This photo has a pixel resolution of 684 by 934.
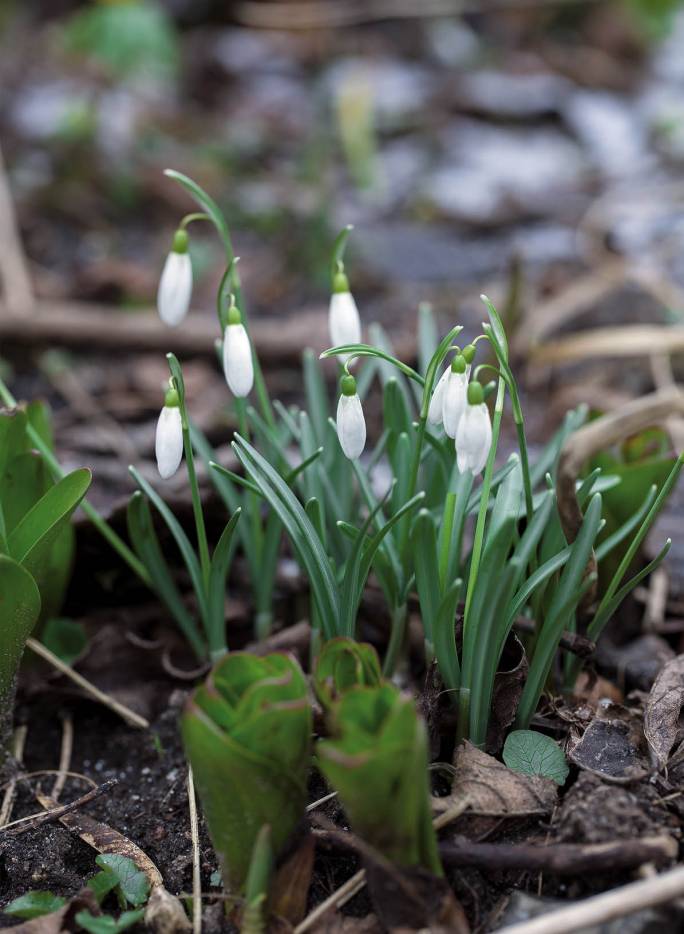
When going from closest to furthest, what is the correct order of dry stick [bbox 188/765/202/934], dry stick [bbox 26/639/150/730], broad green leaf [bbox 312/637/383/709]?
broad green leaf [bbox 312/637/383/709]
dry stick [bbox 188/765/202/934]
dry stick [bbox 26/639/150/730]

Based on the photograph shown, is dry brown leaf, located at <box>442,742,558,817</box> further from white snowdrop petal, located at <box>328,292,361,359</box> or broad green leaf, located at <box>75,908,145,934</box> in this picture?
white snowdrop petal, located at <box>328,292,361,359</box>

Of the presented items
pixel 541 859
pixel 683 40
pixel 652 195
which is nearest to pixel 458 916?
pixel 541 859

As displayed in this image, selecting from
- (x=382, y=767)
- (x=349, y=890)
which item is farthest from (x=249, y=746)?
(x=349, y=890)

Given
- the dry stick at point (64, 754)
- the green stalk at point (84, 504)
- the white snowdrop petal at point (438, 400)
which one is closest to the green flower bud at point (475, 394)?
the white snowdrop petal at point (438, 400)

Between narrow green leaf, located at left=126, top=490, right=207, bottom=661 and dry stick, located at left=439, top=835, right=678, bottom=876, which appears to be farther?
narrow green leaf, located at left=126, top=490, right=207, bottom=661

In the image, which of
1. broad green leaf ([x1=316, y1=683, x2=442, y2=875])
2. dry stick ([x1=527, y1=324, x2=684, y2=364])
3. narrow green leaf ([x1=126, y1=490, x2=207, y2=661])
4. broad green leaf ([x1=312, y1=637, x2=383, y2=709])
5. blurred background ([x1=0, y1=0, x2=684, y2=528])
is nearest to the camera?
broad green leaf ([x1=316, y1=683, x2=442, y2=875])

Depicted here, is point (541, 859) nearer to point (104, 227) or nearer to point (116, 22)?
point (104, 227)

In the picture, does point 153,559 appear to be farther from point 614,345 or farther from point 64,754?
point 614,345

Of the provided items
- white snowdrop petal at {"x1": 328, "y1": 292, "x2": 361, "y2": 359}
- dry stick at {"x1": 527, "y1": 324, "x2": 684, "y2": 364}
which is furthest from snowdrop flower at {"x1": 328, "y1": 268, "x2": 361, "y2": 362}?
dry stick at {"x1": 527, "y1": 324, "x2": 684, "y2": 364}
